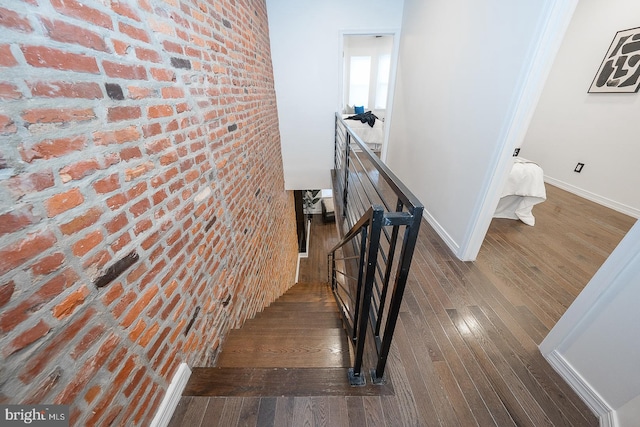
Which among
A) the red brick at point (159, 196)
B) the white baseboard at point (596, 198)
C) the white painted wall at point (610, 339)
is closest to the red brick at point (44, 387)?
the red brick at point (159, 196)

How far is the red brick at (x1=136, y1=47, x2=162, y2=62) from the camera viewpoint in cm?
83

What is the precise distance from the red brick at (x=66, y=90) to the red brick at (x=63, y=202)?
235 mm

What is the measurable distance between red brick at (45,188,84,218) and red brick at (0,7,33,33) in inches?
14.2

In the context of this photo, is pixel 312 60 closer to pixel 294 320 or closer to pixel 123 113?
pixel 123 113

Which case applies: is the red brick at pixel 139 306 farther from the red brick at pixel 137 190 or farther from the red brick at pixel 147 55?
the red brick at pixel 147 55

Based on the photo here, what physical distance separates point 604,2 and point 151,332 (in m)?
5.78

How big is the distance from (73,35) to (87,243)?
565 millimetres

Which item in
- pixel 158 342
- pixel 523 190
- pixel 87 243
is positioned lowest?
pixel 523 190

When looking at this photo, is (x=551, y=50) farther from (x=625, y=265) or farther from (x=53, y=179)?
(x=53, y=179)

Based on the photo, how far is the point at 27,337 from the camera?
50 centimetres

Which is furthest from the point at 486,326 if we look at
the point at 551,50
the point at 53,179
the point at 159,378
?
the point at 53,179

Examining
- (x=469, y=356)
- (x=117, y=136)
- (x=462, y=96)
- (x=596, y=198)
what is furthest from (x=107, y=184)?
(x=596, y=198)

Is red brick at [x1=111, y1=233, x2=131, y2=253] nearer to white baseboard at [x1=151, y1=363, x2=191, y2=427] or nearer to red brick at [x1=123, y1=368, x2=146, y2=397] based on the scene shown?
red brick at [x1=123, y1=368, x2=146, y2=397]

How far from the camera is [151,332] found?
0.87m
